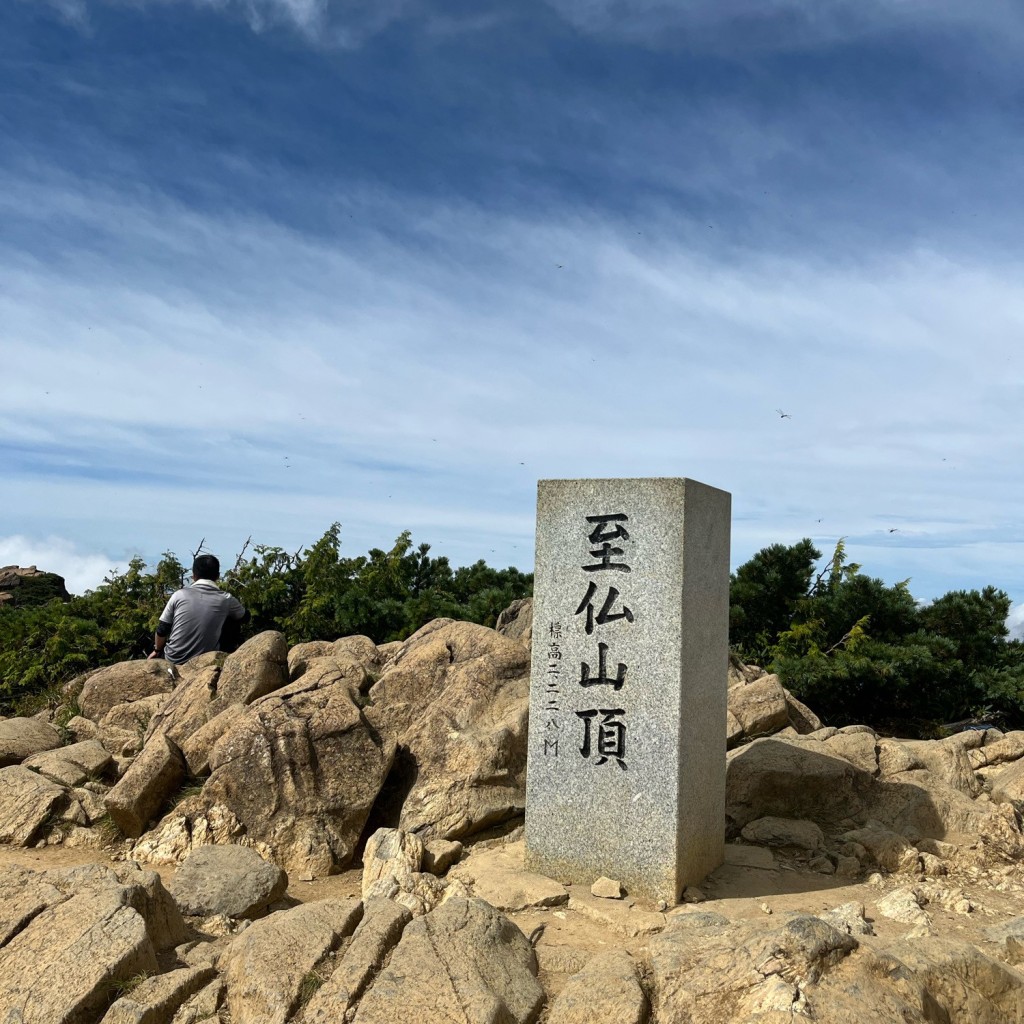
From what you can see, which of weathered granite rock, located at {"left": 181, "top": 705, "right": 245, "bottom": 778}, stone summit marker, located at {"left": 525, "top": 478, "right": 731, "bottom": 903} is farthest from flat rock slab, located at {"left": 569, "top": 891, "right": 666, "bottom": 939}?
weathered granite rock, located at {"left": 181, "top": 705, "right": 245, "bottom": 778}

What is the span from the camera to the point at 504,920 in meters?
5.45

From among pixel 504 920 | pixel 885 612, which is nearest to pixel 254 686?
pixel 504 920

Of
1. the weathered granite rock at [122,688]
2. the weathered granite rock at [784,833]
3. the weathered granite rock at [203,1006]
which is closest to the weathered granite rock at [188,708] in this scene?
the weathered granite rock at [122,688]

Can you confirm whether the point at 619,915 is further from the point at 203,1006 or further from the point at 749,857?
the point at 203,1006

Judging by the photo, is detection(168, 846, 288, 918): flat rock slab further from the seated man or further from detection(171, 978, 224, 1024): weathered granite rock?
the seated man

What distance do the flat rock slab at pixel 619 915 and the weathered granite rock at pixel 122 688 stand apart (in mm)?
6396

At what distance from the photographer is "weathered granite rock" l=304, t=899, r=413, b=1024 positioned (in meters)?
4.59

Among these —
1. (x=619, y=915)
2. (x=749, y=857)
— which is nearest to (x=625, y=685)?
(x=619, y=915)

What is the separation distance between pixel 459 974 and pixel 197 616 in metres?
7.65

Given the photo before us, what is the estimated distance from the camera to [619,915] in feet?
21.1

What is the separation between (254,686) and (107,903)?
447 centimetres

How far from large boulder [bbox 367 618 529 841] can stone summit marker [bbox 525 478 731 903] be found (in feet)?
2.71

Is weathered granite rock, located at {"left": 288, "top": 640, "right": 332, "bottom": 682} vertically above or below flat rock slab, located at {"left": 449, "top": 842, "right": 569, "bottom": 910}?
above

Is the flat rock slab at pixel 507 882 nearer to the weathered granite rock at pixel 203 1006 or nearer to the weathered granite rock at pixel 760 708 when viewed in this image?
the weathered granite rock at pixel 203 1006
